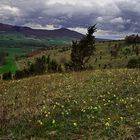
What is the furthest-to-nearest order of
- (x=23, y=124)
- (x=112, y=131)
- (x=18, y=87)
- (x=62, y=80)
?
(x=62, y=80), (x=18, y=87), (x=23, y=124), (x=112, y=131)

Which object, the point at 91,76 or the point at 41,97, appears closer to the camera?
the point at 41,97

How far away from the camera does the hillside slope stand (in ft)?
46.9

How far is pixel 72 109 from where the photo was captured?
57.6 ft

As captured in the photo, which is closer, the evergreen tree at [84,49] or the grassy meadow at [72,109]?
the grassy meadow at [72,109]

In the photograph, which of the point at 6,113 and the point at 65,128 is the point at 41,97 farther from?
the point at 65,128

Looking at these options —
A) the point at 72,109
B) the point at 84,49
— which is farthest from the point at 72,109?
the point at 84,49

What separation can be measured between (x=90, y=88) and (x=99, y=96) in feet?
7.85

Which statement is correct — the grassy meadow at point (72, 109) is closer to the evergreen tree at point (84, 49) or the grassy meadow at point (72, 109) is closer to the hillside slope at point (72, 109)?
the hillside slope at point (72, 109)

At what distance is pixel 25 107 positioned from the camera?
59.1 ft

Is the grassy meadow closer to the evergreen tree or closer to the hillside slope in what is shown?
the hillside slope

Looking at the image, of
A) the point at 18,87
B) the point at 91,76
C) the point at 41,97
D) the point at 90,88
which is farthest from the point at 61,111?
the point at 91,76

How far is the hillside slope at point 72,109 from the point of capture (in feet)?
46.9

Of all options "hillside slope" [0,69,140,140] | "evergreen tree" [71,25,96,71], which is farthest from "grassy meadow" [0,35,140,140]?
"evergreen tree" [71,25,96,71]

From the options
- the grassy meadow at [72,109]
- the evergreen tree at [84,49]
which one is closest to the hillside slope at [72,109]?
the grassy meadow at [72,109]
